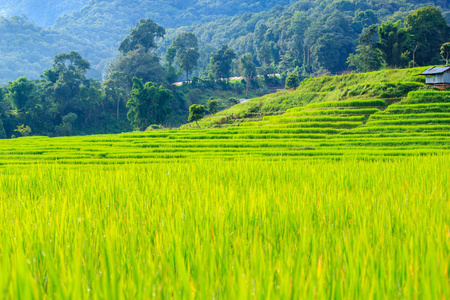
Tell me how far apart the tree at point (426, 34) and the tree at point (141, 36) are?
1911 inches

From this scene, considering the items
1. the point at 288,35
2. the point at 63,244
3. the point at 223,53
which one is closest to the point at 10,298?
the point at 63,244

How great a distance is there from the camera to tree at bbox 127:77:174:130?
44.0 meters

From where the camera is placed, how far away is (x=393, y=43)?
125 feet

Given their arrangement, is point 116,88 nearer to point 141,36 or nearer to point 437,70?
point 141,36

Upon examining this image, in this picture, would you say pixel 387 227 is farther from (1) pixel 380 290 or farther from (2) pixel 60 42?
(2) pixel 60 42

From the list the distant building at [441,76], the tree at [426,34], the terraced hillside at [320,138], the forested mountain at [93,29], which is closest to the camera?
the terraced hillside at [320,138]

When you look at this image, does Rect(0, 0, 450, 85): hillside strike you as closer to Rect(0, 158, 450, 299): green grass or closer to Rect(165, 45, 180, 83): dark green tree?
Rect(165, 45, 180, 83): dark green tree

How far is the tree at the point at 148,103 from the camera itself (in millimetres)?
43969

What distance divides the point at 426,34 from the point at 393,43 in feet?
19.8

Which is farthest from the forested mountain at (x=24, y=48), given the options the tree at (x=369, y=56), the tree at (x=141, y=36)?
the tree at (x=369, y=56)

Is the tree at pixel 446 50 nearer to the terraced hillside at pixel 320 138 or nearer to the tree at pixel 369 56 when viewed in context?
the terraced hillside at pixel 320 138

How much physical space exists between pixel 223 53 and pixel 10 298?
233ft

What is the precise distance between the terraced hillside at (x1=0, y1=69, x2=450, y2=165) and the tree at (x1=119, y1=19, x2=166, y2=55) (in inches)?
1949

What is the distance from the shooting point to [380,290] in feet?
3.78
